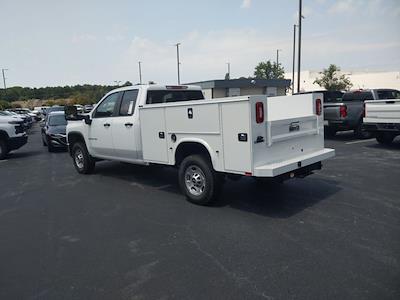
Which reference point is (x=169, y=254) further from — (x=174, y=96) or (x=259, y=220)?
(x=174, y=96)

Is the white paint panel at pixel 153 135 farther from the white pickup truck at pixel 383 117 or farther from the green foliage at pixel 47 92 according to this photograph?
the green foliage at pixel 47 92

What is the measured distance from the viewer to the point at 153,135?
22.4 ft

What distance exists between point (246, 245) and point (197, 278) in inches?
38.4

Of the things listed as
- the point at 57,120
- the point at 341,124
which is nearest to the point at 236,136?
the point at 341,124

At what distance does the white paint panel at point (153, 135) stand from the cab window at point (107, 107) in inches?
53.3

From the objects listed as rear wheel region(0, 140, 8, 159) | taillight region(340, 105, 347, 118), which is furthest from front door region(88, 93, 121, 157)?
taillight region(340, 105, 347, 118)

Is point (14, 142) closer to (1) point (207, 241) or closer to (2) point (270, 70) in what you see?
(1) point (207, 241)

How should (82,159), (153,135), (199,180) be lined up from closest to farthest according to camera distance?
(199,180) → (153,135) → (82,159)

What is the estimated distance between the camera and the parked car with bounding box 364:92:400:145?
10.9 metres

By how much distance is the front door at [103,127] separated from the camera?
8.09 meters

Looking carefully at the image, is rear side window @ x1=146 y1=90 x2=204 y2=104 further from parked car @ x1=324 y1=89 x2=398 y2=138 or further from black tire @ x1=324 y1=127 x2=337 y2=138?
black tire @ x1=324 y1=127 x2=337 y2=138

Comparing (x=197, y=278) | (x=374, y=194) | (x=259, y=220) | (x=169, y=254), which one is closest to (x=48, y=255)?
(x=169, y=254)

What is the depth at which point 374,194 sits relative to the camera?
648 centimetres

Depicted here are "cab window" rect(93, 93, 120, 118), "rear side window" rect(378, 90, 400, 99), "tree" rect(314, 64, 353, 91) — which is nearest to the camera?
"cab window" rect(93, 93, 120, 118)
